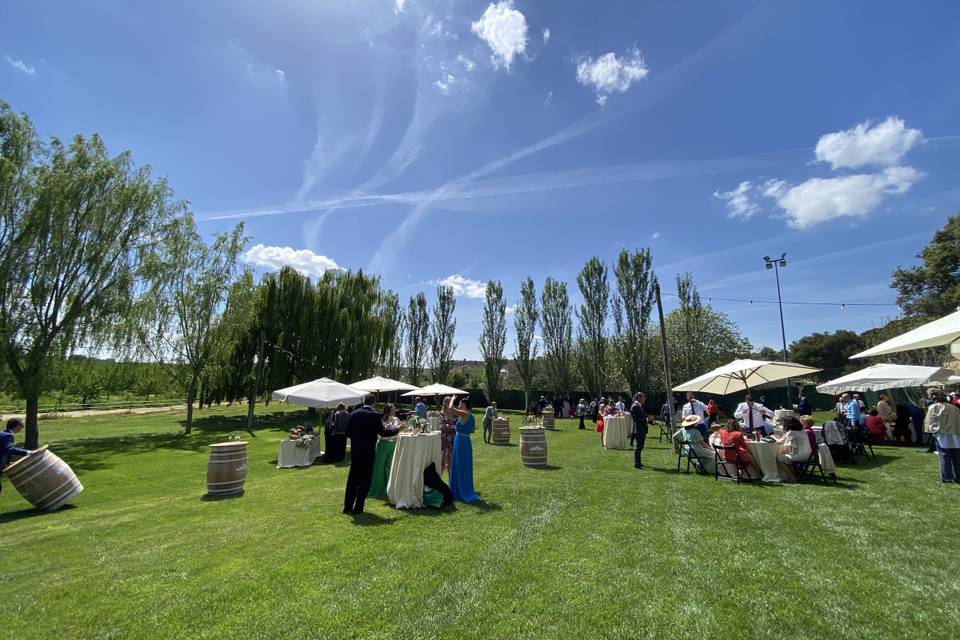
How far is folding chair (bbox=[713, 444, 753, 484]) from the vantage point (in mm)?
7715

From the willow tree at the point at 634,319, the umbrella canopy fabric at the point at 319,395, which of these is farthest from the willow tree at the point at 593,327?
the umbrella canopy fabric at the point at 319,395

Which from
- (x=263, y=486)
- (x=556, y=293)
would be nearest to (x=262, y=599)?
(x=263, y=486)

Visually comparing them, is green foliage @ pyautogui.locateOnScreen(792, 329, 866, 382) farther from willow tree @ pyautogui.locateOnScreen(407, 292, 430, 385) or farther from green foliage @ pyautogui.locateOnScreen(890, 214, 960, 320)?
willow tree @ pyautogui.locateOnScreen(407, 292, 430, 385)

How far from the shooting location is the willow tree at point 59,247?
13.6m

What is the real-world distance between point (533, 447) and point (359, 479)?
15.5 feet

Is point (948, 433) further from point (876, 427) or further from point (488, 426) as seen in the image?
Result: point (488, 426)

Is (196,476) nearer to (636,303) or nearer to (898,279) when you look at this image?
(636,303)

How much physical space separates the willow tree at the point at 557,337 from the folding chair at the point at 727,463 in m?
27.9

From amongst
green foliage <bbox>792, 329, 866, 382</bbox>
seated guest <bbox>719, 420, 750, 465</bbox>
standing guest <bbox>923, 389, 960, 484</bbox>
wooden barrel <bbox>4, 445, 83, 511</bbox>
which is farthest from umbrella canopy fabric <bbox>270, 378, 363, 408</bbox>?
green foliage <bbox>792, 329, 866, 382</bbox>

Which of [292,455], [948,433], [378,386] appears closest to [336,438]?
[292,455]

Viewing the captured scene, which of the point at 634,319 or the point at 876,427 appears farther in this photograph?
the point at 634,319

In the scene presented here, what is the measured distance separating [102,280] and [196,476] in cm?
997

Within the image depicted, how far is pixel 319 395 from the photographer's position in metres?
11.1

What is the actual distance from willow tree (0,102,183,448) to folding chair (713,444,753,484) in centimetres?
1867
